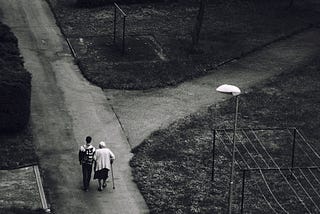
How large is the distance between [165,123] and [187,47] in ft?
27.3

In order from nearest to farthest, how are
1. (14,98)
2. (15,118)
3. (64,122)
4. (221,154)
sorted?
(14,98) < (15,118) < (221,154) < (64,122)

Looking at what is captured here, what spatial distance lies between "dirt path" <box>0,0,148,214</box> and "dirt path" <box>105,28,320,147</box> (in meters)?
0.67

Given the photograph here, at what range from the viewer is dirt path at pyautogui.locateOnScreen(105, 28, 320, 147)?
2983 cm

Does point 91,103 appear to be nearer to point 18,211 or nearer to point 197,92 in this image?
point 197,92

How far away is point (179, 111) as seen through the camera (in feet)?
101

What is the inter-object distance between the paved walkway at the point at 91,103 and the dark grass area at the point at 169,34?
24.6 inches

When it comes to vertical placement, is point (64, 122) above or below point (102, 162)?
below

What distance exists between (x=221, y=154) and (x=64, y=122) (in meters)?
5.61

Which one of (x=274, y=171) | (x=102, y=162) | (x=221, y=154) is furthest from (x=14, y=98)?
(x=274, y=171)

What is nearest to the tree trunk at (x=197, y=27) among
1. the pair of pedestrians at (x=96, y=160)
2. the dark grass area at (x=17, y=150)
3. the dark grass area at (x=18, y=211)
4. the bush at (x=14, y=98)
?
the bush at (x=14, y=98)

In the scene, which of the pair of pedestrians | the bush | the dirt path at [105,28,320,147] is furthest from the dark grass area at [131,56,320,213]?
the bush

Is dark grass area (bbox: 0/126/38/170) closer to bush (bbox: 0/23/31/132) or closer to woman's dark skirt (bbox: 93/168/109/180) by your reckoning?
bush (bbox: 0/23/31/132)

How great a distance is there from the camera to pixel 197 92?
32.8 meters

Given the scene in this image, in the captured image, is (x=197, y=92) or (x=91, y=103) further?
(x=197, y=92)
